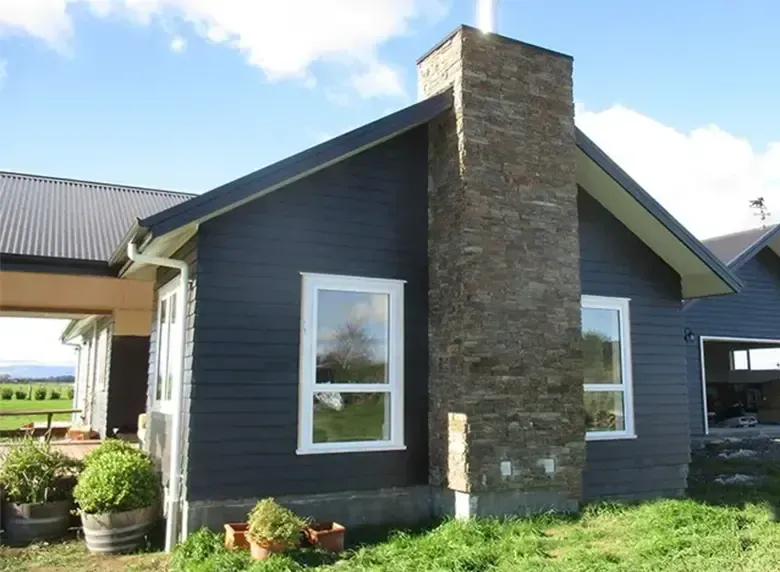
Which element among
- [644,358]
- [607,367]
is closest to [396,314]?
[607,367]

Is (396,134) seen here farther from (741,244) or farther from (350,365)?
(741,244)

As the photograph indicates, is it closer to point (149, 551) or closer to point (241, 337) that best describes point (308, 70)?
point (241, 337)

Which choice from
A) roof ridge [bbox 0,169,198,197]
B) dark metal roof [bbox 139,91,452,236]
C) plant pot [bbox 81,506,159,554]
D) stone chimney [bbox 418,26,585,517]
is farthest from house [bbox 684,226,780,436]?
plant pot [bbox 81,506,159,554]

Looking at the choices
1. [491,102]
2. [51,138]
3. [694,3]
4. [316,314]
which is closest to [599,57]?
[694,3]

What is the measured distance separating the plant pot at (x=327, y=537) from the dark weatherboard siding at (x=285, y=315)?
0.76m

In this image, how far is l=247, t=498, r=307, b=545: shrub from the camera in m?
5.66

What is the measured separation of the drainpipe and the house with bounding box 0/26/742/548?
2 centimetres

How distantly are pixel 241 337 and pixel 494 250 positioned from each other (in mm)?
2875

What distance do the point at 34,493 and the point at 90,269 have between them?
117 inches

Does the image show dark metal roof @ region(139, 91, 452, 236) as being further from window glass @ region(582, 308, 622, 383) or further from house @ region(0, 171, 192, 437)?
window glass @ region(582, 308, 622, 383)

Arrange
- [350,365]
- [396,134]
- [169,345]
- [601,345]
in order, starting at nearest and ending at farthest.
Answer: [350,365] → [396,134] → [169,345] → [601,345]

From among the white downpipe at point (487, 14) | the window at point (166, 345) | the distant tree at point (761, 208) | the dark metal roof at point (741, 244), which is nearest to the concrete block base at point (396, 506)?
the window at point (166, 345)

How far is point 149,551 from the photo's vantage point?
21.0ft

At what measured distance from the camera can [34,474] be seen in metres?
7.09
